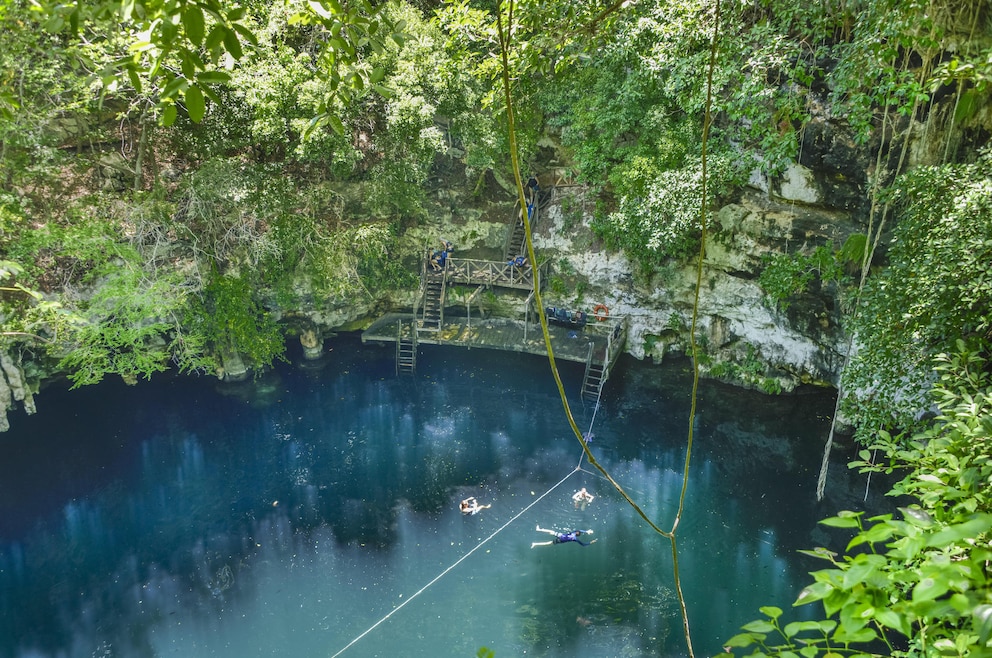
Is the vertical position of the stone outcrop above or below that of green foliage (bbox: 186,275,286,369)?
below

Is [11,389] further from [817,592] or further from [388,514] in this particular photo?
[817,592]

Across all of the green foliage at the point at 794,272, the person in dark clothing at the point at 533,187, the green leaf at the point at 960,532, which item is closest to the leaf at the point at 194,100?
the green leaf at the point at 960,532

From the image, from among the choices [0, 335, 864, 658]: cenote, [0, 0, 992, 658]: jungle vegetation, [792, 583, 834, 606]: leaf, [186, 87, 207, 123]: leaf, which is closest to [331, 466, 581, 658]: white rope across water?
[0, 335, 864, 658]: cenote

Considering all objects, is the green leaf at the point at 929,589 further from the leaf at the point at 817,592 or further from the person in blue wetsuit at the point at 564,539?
the person in blue wetsuit at the point at 564,539

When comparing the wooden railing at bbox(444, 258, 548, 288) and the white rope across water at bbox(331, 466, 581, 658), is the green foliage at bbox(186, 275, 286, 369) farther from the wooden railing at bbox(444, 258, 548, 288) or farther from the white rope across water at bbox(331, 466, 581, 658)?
the white rope across water at bbox(331, 466, 581, 658)

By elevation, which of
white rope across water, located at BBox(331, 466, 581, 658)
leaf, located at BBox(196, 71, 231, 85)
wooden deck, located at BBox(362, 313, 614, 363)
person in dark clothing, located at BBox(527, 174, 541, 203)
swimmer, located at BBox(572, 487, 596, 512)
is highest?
person in dark clothing, located at BBox(527, 174, 541, 203)

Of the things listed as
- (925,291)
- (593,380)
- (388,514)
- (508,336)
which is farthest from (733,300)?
(388,514)
